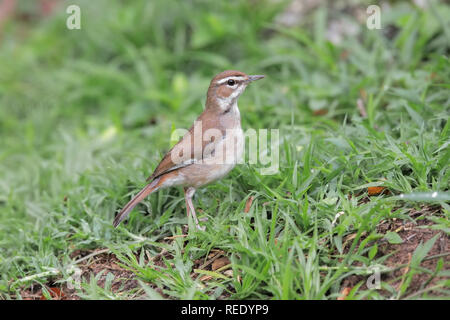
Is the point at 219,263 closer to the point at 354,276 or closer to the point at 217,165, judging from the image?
the point at 217,165

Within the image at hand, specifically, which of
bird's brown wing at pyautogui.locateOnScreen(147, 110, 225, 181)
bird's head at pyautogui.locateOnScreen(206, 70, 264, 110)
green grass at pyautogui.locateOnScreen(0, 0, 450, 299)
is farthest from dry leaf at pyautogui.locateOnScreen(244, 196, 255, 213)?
bird's head at pyautogui.locateOnScreen(206, 70, 264, 110)

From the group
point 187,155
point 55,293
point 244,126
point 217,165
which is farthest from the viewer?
point 244,126

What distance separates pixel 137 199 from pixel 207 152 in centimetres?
76

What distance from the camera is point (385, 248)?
405 cm

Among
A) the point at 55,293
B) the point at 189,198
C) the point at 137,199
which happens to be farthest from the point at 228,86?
the point at 55,293

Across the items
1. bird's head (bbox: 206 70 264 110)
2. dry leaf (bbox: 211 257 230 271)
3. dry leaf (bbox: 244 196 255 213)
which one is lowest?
dry leaf (bbox: 211 257 230 271)

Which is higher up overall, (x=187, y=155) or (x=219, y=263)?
(x=187, y=155)

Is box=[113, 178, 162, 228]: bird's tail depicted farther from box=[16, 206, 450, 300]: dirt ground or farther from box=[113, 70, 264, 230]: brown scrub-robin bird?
box=[16, 206, 450, 300]: dirt ground

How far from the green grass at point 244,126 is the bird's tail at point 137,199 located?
9.7 inches

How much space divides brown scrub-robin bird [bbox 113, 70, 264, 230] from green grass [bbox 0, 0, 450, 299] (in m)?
0.30

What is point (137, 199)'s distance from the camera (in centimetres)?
479

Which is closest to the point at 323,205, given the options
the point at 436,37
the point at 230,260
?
the point at 230,260

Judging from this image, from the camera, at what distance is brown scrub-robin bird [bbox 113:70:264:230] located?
472 centimetres

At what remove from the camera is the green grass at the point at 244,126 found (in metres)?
4.13
